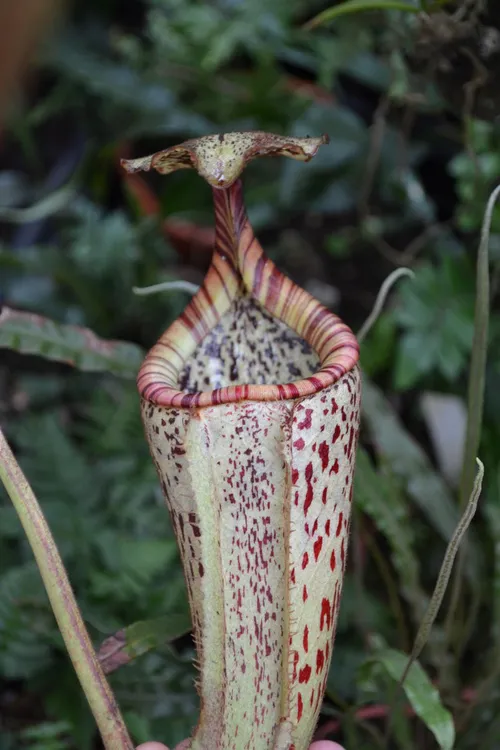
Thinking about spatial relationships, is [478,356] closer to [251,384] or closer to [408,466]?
[251,384]

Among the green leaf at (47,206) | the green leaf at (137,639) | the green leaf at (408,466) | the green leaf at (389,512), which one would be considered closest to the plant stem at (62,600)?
the green leaf at (137,639)

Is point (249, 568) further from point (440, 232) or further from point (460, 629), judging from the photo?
point (440, 232)

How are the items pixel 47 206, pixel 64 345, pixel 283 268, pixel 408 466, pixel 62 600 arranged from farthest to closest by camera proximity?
pixel 283 268
pixel 47 206
pixel 408 466
pixel 64 345
pixel 62 600

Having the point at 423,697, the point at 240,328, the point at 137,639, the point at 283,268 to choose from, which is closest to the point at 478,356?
the point at 240,328

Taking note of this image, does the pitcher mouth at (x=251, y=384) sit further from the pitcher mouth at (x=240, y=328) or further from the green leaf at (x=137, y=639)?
the green leaf at (x=137, y=639)

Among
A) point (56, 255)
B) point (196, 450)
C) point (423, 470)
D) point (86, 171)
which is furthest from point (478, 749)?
point (86, 171)

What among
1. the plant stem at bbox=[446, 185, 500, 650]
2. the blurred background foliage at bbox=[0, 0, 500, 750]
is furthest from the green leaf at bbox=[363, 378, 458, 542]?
the plant stem at bbox=[446, 185, 500, 650]
